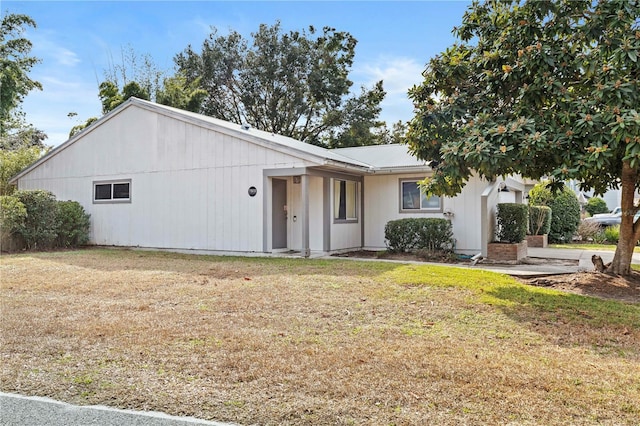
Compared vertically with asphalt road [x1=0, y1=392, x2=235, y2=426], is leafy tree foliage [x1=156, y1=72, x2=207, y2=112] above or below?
above

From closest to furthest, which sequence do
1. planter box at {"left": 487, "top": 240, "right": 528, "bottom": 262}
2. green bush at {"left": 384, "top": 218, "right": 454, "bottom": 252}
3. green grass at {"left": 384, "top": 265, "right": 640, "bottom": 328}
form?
green grass at {"left": 384, "top": 265, "right": 640, "bottom": 328}, planter box at {"left": 487, "top": 240, "right": 528, "bottom": 262}, green bush at {"left": 384, "top": 218, "right": 454, "bottom": 252}

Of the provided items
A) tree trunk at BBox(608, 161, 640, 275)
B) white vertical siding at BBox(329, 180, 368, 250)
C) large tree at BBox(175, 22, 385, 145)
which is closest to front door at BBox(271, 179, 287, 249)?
white vertical siding at BBox(329, 180, 368, 250)

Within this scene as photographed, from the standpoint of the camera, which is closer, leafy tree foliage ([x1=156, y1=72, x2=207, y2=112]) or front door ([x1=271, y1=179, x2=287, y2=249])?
front door ([x1=271, y1=179, x2=287, y2=249])

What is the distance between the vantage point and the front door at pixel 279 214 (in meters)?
13.4

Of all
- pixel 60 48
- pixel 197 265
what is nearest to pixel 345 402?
pixel 197 265

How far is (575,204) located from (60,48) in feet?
62.9

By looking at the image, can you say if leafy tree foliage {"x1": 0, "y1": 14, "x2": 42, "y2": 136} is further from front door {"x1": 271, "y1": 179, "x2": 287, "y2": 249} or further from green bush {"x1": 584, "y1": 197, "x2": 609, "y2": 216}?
green bush {"x1": 584, "y1": 197, "x2": 609, "y2": 216}

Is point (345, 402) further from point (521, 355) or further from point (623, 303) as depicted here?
point (623, 303)

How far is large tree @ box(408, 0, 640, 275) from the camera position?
6465mm

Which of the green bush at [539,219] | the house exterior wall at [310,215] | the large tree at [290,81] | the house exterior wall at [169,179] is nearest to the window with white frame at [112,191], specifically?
the house exterior wall at [169,179]

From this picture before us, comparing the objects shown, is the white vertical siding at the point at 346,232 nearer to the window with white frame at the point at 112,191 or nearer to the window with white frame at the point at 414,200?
the window with white frame at the point at 414,200

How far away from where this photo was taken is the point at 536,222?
17172mm

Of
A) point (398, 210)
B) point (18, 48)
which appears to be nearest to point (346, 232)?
point (398, 210)

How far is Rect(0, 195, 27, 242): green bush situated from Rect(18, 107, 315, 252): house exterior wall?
2.51 meters
